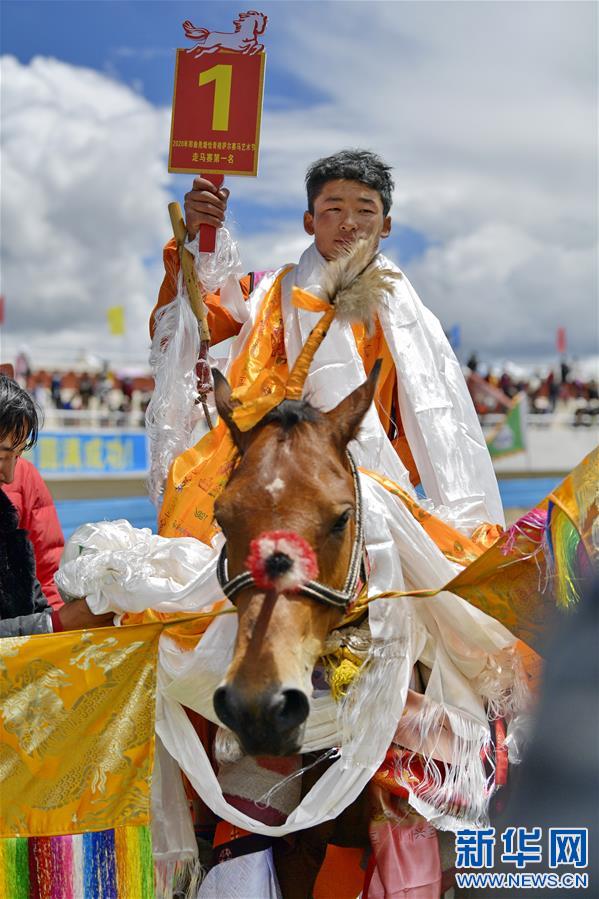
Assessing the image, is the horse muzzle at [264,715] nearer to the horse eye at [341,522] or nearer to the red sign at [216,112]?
the horse eye at [341,522]

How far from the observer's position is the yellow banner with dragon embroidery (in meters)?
2.44

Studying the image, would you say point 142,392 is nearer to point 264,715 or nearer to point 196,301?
point 196,301

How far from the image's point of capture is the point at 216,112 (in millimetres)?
2863

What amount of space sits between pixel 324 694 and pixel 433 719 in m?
0.32

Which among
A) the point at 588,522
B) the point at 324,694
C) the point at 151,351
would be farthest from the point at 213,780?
the point at 151,351

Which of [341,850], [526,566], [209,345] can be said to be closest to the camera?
[526,566]

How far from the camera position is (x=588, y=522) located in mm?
2117

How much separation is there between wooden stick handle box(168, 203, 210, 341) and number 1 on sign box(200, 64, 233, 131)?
1.26 ft

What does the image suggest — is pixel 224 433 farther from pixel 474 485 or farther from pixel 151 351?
pixel 474 485

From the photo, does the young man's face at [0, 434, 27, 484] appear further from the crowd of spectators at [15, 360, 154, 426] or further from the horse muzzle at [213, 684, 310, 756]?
the crowd of spectators at [15, 360, 154, 426]

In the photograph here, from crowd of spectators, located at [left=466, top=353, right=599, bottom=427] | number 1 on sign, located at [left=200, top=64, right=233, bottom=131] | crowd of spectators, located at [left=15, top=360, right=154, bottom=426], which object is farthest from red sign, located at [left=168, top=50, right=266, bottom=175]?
crowd of spectators, located at [left=466, top=353, right=599, bottom=427]

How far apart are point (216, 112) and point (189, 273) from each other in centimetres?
60

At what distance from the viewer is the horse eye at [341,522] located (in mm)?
2090

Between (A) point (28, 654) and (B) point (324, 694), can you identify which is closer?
(B) point (324, 694)
